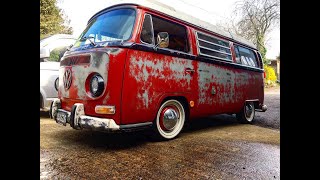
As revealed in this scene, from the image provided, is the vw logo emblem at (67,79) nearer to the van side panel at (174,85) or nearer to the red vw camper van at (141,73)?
the red vw camper van at (141,73)

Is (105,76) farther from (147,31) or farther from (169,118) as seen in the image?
(169,118)

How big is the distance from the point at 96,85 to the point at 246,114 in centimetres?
380

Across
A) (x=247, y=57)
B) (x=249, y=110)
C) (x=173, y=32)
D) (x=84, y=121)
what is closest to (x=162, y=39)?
(x=173, y=32)

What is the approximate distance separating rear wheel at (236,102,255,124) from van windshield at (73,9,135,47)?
3.35 metres

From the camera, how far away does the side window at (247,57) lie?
5.07 metres

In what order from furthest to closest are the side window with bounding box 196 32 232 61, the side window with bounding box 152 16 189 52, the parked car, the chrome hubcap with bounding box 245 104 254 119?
the chrome hubcap with bounding box 245 104 254 119, the parked car, the side window with bounding box 196 32 232 61, the side window with bounding box 152 16 189 52

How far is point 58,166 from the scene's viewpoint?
7.56ft

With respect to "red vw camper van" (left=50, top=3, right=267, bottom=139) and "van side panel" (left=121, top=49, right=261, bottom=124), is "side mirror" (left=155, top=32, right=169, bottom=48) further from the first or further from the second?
"van side panel" (left=121, top=49, right=261, bottom=124)

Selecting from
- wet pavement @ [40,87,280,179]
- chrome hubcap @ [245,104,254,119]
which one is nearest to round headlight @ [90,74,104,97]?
wet pavement @ [40,87,280,179]

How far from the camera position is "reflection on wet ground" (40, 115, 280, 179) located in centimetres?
220

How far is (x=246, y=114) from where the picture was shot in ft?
17.5

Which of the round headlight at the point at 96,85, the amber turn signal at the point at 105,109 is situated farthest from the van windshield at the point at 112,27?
the amber turn signal at the point at 105,109
